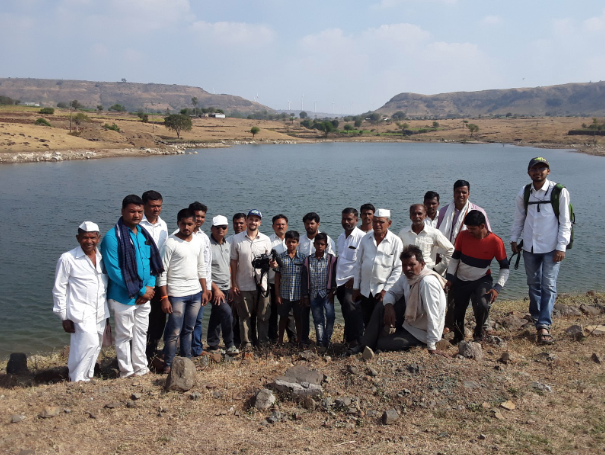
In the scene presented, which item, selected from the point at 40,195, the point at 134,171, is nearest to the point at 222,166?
the point at 134,171

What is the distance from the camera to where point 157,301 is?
21.1 ft

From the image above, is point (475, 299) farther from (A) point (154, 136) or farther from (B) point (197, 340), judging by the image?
(A) point (154, 136)

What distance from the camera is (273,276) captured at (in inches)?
280

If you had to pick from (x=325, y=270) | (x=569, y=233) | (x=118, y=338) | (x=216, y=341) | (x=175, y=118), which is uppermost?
(x=175, y=118)

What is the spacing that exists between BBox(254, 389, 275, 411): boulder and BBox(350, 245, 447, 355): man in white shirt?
1.75m

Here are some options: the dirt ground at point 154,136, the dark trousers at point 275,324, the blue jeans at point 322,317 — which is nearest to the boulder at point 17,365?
the dark trousers at point 275,324

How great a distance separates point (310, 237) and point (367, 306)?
4.14 feet

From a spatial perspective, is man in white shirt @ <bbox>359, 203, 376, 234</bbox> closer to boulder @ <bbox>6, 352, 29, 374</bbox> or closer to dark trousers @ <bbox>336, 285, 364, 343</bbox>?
dark trousers @ <bbox>336, 285, 364, 343</bbox>

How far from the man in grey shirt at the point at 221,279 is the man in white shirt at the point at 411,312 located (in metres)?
1.85

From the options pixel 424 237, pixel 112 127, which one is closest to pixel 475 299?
pixel 424 237

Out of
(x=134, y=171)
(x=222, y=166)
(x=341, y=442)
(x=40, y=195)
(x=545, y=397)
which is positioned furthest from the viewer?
(x=222, y=166)

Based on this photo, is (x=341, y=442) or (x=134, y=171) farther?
(x=134, y=171)

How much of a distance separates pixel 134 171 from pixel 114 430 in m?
45.1

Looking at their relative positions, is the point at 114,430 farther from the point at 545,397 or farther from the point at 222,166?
the point at 222,166
